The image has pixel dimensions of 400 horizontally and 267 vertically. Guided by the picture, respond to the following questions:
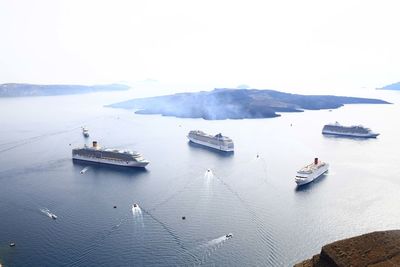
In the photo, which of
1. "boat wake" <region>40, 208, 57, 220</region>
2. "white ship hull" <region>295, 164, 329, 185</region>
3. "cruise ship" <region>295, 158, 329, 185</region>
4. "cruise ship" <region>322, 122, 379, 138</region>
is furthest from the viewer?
"cruise ship" <region>322, 122, 379, 138</region>

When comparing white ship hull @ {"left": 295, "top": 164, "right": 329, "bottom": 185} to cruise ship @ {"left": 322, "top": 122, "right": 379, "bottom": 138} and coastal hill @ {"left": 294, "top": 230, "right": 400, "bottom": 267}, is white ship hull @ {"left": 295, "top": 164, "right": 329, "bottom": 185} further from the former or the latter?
cruise ship @ {"left": 322, "top": 122, "right": 379, "bottom": 138}

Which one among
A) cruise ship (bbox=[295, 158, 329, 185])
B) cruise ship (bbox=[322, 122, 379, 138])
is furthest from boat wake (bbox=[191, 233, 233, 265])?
cruise ship (bbox=[322, 122, 379, 138])

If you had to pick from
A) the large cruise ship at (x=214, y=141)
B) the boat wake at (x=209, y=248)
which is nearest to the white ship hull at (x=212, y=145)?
the large cruise ship at (x=214, y=141)

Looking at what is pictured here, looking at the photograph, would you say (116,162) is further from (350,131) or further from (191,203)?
(350,131)

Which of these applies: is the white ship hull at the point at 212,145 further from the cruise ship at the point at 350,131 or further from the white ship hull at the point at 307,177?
the cruise ship at the point at 350,131

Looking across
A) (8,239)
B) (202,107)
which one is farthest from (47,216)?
(202,107)

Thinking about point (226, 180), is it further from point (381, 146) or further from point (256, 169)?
point (381, 146)

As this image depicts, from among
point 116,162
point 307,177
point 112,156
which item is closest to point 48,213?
point 116,162
